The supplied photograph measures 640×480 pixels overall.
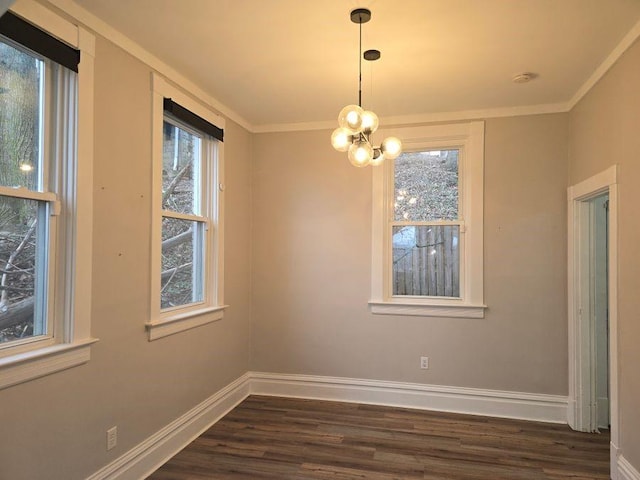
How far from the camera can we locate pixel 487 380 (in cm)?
379

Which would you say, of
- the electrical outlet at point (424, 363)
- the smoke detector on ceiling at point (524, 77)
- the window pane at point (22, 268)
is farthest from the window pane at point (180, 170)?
the smoke detector on ceiling at point (524, 77)

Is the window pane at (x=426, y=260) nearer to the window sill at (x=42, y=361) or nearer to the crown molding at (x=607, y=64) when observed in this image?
the crown molding at (x=607, y=64)

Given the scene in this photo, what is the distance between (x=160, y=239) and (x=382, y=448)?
2245mm

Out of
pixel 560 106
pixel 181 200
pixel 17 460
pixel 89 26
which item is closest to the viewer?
pixel 17 460

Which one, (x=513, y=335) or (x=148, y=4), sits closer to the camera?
(x=148, y=4)

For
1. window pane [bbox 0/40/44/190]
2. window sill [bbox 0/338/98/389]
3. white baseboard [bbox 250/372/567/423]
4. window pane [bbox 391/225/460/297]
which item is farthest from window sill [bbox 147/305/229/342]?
window pane [bbox 391/225/460/297]

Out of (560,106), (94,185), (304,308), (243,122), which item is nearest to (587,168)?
(560,106)

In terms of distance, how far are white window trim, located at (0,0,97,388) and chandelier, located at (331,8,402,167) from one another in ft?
4.48

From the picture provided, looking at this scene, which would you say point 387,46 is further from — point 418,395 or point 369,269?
point 418,395

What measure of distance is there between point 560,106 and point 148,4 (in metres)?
3.32

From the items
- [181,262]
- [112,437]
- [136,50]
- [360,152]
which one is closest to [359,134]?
[360,152]

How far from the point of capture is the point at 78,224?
2252 millimetres

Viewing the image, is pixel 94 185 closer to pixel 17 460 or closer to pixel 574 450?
pixel 17 460

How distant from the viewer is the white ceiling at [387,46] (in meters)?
2.25
